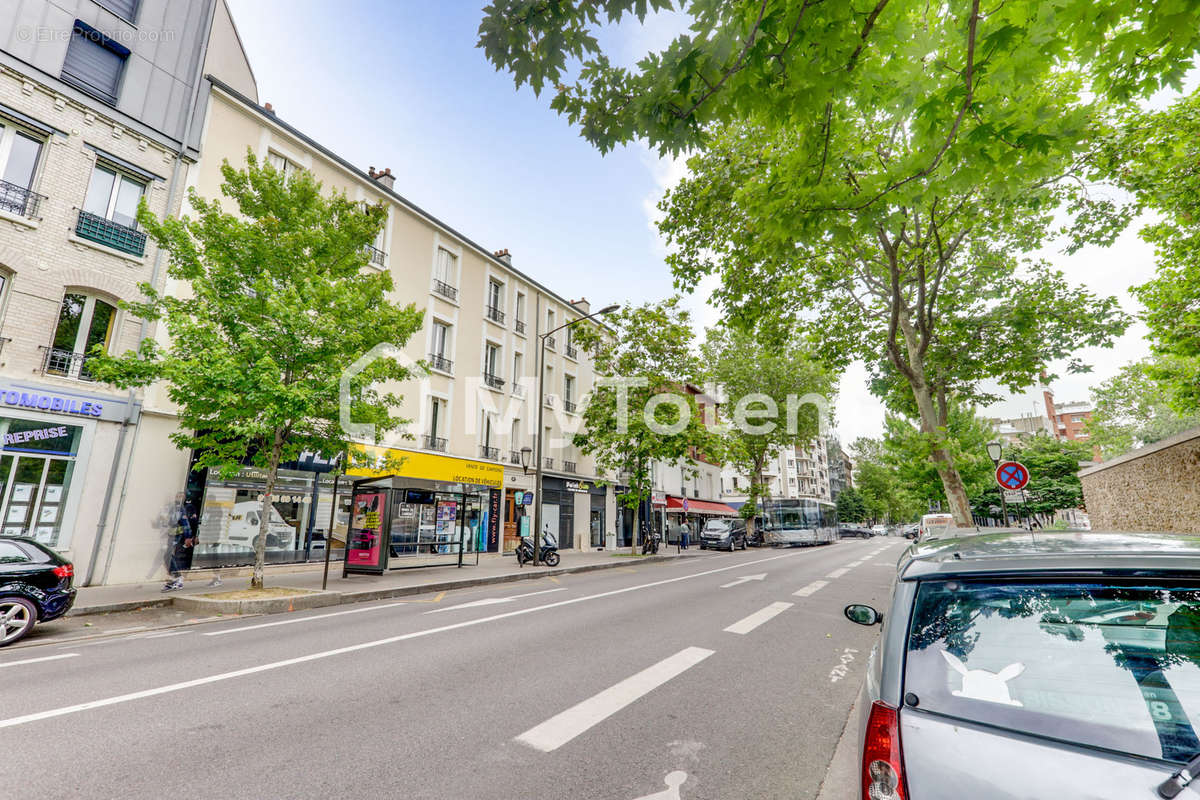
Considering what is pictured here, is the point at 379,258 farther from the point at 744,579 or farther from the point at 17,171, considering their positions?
the point at 744,579

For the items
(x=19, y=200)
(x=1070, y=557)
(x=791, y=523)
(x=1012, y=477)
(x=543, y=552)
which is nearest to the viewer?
(x=1070, y=557)

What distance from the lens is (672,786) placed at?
3.02m

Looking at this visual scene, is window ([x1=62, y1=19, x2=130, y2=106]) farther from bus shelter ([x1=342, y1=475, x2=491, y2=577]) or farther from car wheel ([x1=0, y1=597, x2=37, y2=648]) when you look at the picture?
car wheel ([x1=0, y1=597, x2=37, y2=648])

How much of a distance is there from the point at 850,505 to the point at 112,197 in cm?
8964

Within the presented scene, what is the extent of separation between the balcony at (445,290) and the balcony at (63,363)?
1103cm

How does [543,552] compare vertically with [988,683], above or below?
below

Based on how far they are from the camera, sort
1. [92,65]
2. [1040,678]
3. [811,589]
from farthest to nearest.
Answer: [92,65] < [811,589] < [1040,678]

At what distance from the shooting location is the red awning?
36.7m

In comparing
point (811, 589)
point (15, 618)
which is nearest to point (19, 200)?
point (15, 618)

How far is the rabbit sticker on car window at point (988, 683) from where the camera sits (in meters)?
1.57

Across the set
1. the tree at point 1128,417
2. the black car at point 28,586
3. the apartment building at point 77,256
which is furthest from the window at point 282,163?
the tree at point 1128,417

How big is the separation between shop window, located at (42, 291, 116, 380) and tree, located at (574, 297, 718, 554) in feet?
53.5

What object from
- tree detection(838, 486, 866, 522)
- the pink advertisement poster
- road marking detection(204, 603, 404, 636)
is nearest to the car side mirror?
road marking detection(204, 603, 404, 636)

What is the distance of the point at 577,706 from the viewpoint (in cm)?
423
